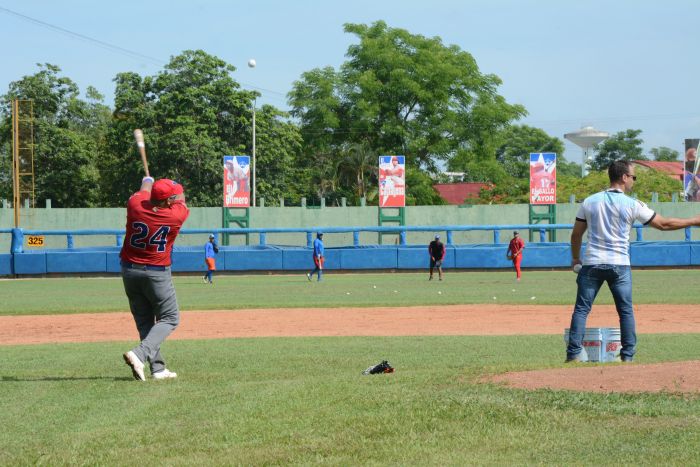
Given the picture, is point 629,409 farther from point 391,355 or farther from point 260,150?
point 260,150

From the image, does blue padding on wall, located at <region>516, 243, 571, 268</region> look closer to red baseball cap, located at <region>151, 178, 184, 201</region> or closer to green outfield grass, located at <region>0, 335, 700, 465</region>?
green outfield grass, located at <region>0, 335, 700, 465</region>

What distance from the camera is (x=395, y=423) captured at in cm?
619

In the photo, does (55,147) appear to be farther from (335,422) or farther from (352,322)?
(335,422)

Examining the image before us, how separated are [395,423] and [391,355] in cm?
543

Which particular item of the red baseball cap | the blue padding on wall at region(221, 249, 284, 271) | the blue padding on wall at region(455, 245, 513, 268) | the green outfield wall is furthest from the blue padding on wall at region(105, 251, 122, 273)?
the red baseball cap

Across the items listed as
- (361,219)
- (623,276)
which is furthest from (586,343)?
(361,219)

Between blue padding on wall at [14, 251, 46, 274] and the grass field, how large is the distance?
27755mm

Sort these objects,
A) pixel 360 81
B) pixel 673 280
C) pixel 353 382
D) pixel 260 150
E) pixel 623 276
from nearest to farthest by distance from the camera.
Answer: pixel 353 382 < pixel 623 276 < pixel 673 280 < pixel 260 150 < pixel 360 81

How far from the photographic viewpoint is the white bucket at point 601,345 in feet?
29.9

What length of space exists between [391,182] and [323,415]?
39.7 m

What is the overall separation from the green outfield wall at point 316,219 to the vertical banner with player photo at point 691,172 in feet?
5.72

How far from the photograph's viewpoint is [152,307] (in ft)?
30.7

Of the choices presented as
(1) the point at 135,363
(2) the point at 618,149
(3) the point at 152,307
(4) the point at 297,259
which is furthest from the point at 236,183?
(2) the point at 618,149

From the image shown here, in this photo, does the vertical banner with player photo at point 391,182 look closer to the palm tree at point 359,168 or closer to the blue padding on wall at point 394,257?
the blue padding on wall at point 394,257
